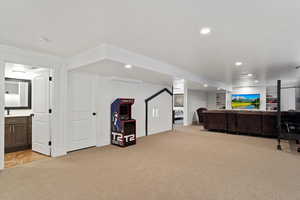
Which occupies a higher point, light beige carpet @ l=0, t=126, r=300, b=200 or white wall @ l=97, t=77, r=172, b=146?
white wall @ l=97, t=77, r=172, b=146

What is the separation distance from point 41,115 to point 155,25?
348 cm

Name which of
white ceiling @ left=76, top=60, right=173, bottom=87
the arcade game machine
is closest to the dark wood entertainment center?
white ceiling @ left=76, top=60, right=173, bottom=87

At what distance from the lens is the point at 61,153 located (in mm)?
3732

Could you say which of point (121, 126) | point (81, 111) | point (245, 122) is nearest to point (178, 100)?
point (245, 122)

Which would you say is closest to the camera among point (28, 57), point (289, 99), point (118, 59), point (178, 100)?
point (118, 59)

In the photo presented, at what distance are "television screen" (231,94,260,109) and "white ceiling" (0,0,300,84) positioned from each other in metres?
6.72

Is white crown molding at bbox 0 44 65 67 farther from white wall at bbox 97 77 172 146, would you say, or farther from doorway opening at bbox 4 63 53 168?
white wall at bbox 97 77 172 146

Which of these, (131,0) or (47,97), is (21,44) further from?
(131,0)

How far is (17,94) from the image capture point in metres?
4.46

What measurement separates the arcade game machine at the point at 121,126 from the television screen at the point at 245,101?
8.04 meters

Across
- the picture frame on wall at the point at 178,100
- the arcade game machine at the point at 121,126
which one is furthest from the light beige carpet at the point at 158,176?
the picture frame on wall at the point at 178,100

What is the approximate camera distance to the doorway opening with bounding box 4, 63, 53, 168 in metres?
3.77

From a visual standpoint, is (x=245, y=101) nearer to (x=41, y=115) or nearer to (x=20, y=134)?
(x=41, y=115)

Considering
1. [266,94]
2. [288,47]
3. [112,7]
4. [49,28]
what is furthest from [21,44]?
[266,94]
